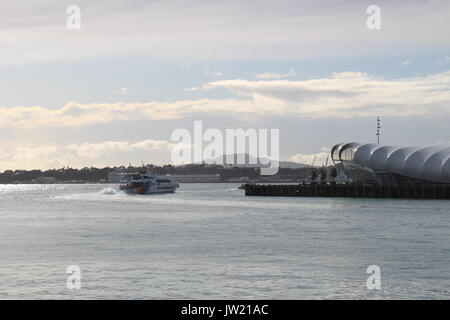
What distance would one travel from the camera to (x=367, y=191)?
108875 mm

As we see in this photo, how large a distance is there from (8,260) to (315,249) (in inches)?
592

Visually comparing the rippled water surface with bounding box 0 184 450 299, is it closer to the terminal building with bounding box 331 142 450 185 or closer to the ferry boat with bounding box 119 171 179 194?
the terminal building with bounding box 331 142 450 185

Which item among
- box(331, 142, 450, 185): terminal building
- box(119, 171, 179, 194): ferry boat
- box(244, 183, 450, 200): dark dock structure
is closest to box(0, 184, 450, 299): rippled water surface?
box(244, 183, 450, 200): dark dock structure

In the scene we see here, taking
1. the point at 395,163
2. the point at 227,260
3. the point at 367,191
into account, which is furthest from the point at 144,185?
the point at 227,260

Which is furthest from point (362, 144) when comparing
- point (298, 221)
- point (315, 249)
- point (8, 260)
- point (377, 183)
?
point (8, 260)

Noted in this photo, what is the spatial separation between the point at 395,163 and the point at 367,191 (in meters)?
7.83

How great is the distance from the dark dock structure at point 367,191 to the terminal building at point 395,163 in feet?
7.39

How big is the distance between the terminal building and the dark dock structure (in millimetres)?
2253

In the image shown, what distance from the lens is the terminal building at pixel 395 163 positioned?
349ft

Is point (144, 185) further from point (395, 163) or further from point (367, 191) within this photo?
point (395, 163)

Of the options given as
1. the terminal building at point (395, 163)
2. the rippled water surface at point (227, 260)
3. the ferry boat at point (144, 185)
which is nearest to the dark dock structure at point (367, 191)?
the terminal building at point (395, 163)

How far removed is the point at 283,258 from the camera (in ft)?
99.2

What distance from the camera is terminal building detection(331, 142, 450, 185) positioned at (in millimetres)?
106500
